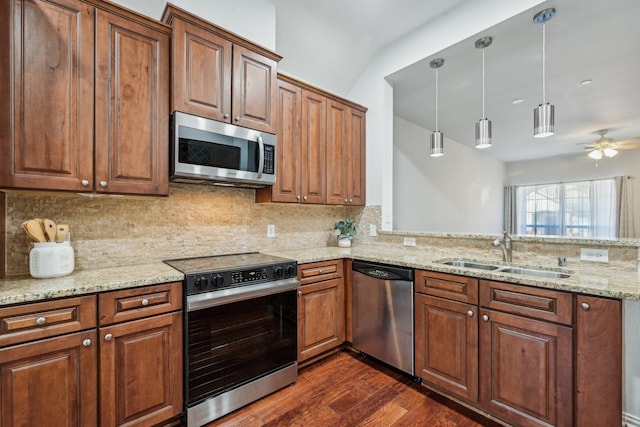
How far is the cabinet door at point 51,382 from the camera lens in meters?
1.21

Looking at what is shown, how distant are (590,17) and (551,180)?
263 inches

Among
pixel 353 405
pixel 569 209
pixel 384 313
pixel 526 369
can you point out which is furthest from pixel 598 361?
pixel 569 209

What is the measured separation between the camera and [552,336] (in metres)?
1.51

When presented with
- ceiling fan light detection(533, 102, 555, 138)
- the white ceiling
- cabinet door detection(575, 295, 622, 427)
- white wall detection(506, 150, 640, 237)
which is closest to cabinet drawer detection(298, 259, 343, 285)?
cabinet door detection(575, 295, 622, 427)

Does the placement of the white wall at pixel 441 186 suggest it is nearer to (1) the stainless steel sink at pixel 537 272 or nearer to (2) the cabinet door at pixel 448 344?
(1) the stainless steel sink at pixel 537 272

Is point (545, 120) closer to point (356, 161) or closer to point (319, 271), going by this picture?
point (356, 161)

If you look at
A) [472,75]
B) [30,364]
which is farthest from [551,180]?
[30,364]

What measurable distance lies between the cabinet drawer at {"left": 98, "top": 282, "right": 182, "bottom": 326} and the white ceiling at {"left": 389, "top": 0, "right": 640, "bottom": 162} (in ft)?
9.69

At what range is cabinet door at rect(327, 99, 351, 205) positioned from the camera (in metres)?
2.88

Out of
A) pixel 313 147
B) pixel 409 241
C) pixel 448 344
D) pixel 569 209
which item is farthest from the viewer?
pixel 569 209

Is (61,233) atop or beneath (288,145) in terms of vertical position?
beneath

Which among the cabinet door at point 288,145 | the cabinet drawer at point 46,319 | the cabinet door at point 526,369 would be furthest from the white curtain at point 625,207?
the cabinet drawer at point 46,319

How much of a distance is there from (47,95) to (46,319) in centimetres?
115

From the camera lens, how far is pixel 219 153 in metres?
2.01
